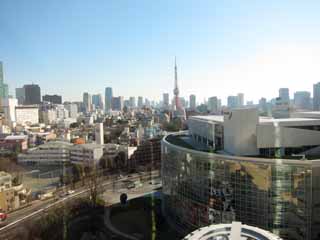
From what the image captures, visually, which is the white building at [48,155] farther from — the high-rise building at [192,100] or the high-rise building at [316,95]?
the high-rise building at [192,100]

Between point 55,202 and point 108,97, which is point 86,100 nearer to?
point 108,97

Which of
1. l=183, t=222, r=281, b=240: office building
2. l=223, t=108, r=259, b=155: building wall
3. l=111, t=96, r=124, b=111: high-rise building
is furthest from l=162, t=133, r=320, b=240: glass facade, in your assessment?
l=111, t=96, r=124, b=111: high-rise building

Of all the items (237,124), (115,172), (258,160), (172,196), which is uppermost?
(237,124)

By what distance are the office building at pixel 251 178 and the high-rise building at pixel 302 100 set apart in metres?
18.7

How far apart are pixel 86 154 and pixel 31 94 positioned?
964 inches

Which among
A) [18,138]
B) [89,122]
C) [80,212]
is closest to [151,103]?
[89,122]

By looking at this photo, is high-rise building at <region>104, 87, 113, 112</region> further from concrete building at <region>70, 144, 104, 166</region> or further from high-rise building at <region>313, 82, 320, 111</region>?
concrete building at <region>70, 144, 104, 166</region>

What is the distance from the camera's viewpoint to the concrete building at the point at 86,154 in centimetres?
1205

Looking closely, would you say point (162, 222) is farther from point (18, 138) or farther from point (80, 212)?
point (18, 138)

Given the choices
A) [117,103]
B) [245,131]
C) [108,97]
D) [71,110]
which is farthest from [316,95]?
[108,97]

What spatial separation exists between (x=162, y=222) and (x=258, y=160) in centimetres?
277

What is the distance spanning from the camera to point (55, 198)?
846 cm

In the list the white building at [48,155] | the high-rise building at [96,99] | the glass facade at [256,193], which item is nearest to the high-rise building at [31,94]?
the high-rise building at [96,99]

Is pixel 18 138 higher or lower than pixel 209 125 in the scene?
lower
